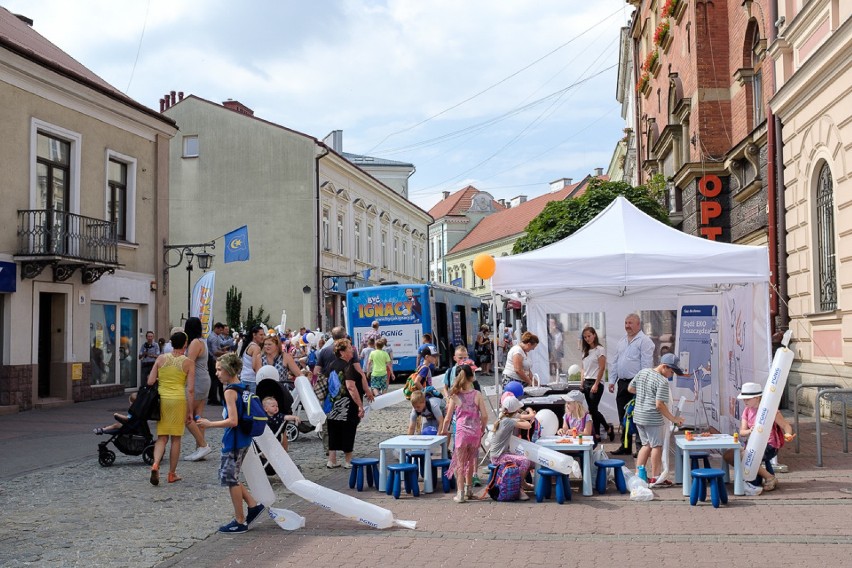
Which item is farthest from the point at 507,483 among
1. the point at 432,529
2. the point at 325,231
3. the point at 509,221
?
the point at 509,221

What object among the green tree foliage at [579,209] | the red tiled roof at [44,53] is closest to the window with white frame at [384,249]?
the green tree foliage at [579,209]

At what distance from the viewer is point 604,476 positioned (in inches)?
364

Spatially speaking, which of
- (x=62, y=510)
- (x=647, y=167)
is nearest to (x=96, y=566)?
(x=62, y=510)

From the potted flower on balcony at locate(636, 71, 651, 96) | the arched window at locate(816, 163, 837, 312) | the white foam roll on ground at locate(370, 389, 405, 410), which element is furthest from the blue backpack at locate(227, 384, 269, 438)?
the potted flower on balcony at locate(636, 71, 651, 96)

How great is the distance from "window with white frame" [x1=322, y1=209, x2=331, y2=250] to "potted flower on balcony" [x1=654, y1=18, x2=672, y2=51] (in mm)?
16803

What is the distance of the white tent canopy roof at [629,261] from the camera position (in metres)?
11.1

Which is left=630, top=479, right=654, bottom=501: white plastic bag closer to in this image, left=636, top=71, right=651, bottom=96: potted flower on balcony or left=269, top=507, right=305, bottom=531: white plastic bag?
left=269, top=507, right=305, bottom=531: white plastic bag

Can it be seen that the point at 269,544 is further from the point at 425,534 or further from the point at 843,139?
the point at 843,139

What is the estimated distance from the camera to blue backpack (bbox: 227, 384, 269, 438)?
778cm

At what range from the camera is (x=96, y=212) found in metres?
21.6

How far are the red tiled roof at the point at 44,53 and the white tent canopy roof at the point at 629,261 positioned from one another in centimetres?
1209

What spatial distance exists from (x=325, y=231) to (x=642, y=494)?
31642 millimetres

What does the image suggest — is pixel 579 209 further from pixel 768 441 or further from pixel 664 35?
pixel 768 441

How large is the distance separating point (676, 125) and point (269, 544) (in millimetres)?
19804
